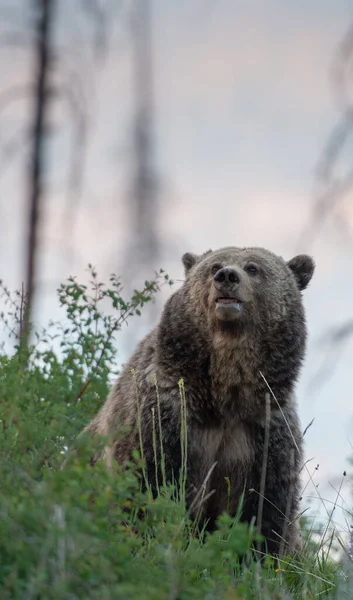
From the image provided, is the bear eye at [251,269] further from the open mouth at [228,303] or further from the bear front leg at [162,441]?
the bear front leg at [162,441]

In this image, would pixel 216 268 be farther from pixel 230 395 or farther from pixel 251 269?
pixel 230 395

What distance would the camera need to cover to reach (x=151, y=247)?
29.0ft

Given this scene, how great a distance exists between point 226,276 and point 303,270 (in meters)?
0.93

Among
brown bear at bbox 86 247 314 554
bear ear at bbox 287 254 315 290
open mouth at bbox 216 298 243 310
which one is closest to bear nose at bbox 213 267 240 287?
brown bear at bbox 86 247 314 554

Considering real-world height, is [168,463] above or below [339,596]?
above

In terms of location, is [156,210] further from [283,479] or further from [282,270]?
[283,479]

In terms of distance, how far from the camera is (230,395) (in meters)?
5.34

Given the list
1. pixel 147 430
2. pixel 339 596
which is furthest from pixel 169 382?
pixel 339 596

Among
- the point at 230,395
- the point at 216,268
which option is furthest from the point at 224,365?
the point at 216,268

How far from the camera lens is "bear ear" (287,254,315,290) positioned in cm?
585

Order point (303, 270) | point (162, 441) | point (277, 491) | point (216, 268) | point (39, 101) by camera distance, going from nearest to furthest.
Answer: point (162, 441) < point (277, 491) < point (216, 268) < point (303, 270) < point (39, 101)

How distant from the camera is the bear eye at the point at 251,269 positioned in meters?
5.48

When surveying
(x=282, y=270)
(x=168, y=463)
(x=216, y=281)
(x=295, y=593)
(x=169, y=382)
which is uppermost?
(x=282, y=270)

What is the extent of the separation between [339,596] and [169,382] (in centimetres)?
201
